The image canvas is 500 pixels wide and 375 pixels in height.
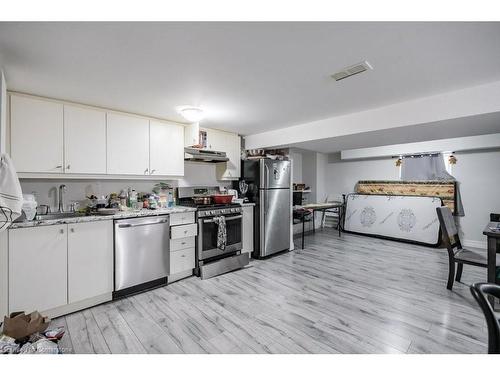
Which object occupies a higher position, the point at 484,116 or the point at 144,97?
the point at 144,97

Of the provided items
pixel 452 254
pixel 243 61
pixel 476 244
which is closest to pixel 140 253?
pixel 243 61

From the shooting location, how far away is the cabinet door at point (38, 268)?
78.2 inches

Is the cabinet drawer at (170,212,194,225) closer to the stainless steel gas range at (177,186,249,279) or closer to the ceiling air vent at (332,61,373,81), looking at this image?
the stainless steel gas range at (177,186,249,279)

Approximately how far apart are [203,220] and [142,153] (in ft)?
3.86

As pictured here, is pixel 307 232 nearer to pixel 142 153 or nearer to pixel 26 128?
pixel 142 153

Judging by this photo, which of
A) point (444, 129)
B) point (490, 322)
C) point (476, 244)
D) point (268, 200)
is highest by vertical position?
point (444, 129)

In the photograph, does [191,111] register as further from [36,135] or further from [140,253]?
[140,253]

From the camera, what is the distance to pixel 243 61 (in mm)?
1743

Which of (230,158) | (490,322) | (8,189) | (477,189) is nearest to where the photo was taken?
(490,322)

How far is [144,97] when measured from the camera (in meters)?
2.47

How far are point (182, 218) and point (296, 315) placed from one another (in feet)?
5.75

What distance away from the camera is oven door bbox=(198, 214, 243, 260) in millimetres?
3221

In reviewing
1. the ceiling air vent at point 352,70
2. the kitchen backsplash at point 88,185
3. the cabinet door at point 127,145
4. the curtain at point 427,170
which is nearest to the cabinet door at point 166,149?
the cabinet door at point 127,145
